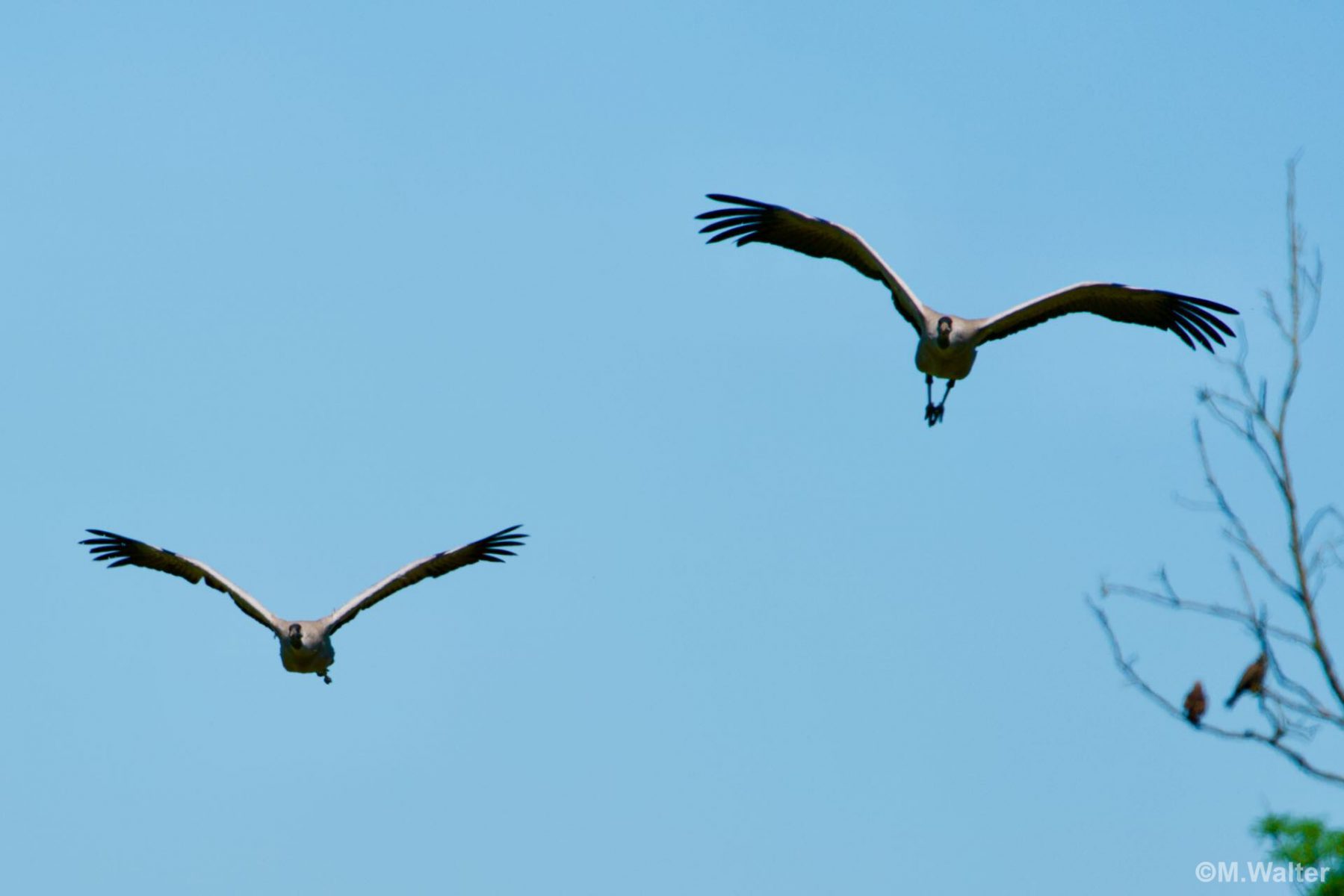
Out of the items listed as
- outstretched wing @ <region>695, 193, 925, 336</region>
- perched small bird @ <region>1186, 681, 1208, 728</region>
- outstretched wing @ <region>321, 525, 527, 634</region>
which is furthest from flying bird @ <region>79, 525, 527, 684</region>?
perched small bird @ <region>1186, 681, 1208, 728</region>

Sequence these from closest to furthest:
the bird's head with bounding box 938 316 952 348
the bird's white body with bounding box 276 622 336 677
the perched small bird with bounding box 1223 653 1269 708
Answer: the perched small bird with bounding box 1223 653 1269 708 → the bird's head with bounding box 938 316 952 348 → the bird's white body with bounding box 276 622 336 677

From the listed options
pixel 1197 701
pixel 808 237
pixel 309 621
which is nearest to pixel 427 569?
pixel 309 621

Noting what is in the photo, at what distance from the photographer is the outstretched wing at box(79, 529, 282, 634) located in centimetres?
1819

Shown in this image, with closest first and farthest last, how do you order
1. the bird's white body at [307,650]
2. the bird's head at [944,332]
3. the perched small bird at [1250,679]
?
the perched small bird at [1250,679] < the bird's head at [944,332] < the bird's white body at [307,650]

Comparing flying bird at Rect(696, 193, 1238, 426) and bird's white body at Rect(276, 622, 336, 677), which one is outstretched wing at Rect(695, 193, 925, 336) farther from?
bird's white body at Rect(276, 622, 336, 677)

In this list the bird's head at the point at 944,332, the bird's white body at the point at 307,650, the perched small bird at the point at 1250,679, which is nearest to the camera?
the perched small bird at the point at 1250,679

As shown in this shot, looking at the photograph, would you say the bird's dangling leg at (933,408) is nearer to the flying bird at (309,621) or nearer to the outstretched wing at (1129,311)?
the outstretched wing at (1129,311)

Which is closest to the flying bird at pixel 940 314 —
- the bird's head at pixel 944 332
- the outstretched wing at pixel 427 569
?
the bird's head at pixel 944 332

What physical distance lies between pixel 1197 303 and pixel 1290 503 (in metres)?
9.19

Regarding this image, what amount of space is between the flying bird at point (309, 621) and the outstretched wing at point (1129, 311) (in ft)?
23.2

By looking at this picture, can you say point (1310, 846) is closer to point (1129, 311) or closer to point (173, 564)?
point (1129, 311)

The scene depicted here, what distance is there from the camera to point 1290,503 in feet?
21.2

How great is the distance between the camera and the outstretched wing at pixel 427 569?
1809 cm

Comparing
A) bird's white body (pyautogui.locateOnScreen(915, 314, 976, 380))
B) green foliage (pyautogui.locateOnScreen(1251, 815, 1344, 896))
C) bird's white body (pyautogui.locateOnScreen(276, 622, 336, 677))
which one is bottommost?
green foliage (pyautogui.locateOnScreen(1251, 815, 1344, 896))
